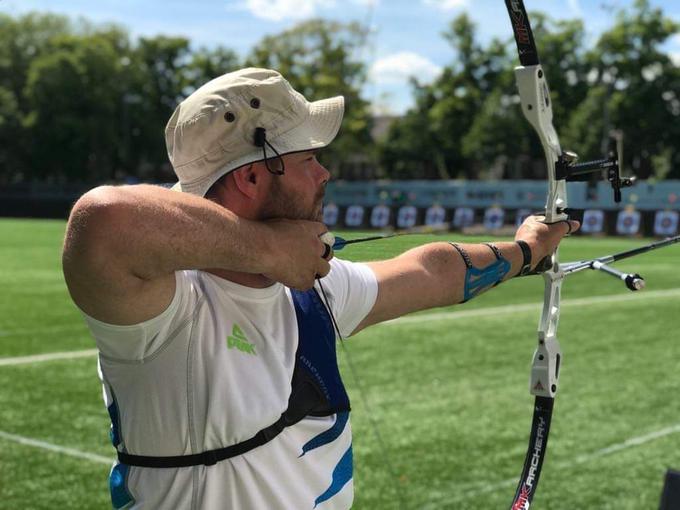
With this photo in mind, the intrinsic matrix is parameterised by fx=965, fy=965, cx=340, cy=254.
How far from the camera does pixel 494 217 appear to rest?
109 ft

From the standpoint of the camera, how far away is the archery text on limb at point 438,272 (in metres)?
2.31

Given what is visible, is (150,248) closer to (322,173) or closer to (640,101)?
(322,173)

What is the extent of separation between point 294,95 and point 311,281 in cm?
36

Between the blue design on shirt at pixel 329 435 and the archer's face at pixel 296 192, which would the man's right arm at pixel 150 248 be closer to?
the archer's face at pixel 296 192

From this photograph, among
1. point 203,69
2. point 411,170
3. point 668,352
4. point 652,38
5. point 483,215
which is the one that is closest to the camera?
point 668,352

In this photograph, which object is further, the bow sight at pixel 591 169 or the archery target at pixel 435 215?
the archery target at pixel 435 215

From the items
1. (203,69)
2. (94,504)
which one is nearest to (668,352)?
(94,504)

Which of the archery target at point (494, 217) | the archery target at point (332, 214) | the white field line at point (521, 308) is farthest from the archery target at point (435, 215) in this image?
the white field line at point (521, 308)

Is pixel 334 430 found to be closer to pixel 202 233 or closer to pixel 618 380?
pixel 202 233

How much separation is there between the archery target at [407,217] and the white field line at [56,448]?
29.6 m

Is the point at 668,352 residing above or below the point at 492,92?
below

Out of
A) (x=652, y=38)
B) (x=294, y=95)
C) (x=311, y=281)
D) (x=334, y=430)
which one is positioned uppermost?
(x=652, y=38)

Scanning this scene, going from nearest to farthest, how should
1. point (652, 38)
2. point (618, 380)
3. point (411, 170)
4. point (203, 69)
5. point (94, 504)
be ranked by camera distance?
point (94, 504), point (618, 380), point (652, 38), point (411, 170), point (203, 69)

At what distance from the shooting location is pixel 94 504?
A: 14.5ft
